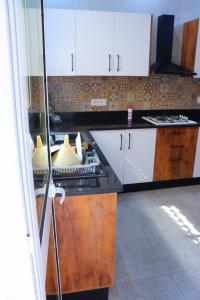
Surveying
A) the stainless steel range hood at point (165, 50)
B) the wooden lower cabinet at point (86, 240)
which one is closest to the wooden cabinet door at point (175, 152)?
the stainless steel range hood at point (165, 50)

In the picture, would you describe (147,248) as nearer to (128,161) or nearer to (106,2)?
(128,161)

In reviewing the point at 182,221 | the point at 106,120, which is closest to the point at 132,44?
the point at 106,120

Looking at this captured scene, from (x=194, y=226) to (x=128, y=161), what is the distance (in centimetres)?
104

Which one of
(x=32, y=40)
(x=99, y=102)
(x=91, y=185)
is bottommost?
(x=91, y=185)

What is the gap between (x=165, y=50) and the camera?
319cm

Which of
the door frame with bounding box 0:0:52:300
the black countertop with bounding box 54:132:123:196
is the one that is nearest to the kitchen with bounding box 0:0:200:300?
the black countertop with bounding box 54:132:123:196

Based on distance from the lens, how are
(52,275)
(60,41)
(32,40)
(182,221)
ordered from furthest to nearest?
(60,41), (182,221), (52,275), (32,40)

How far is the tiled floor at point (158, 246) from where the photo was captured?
1769 millimetres

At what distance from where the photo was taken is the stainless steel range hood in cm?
308

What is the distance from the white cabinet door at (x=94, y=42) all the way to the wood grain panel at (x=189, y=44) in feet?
3.47

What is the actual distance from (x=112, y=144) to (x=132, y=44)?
118 centimetres

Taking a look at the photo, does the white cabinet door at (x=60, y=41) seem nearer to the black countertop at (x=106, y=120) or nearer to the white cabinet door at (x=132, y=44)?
the white cabinet door at (x=132, y=44)

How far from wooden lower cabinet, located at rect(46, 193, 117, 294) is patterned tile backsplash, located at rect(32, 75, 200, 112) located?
2079 mm

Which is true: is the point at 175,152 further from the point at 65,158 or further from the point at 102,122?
the point at 65,158
